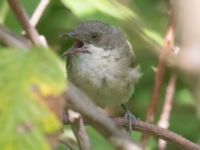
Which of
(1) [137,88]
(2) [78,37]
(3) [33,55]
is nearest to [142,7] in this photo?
(2) [78,37]

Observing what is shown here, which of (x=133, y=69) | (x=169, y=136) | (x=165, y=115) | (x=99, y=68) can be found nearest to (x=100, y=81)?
(x=99, y=68)

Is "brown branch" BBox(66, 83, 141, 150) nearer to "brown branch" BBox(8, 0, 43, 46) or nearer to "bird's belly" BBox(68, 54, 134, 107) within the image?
"brown branch" BBox(8, 0, 43, 46)

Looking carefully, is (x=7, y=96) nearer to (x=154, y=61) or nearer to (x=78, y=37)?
(x=78, y=37)

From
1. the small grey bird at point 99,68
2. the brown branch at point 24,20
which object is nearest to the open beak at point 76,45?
the small grey bird at point 99,68

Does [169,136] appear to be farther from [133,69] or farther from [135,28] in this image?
[133,69]

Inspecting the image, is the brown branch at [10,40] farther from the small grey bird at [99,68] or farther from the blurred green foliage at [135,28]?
the small grey bird at [99,68]

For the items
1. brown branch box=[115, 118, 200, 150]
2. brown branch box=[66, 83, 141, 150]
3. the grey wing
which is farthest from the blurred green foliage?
brown branch box=[66, 83, 141, 150]
